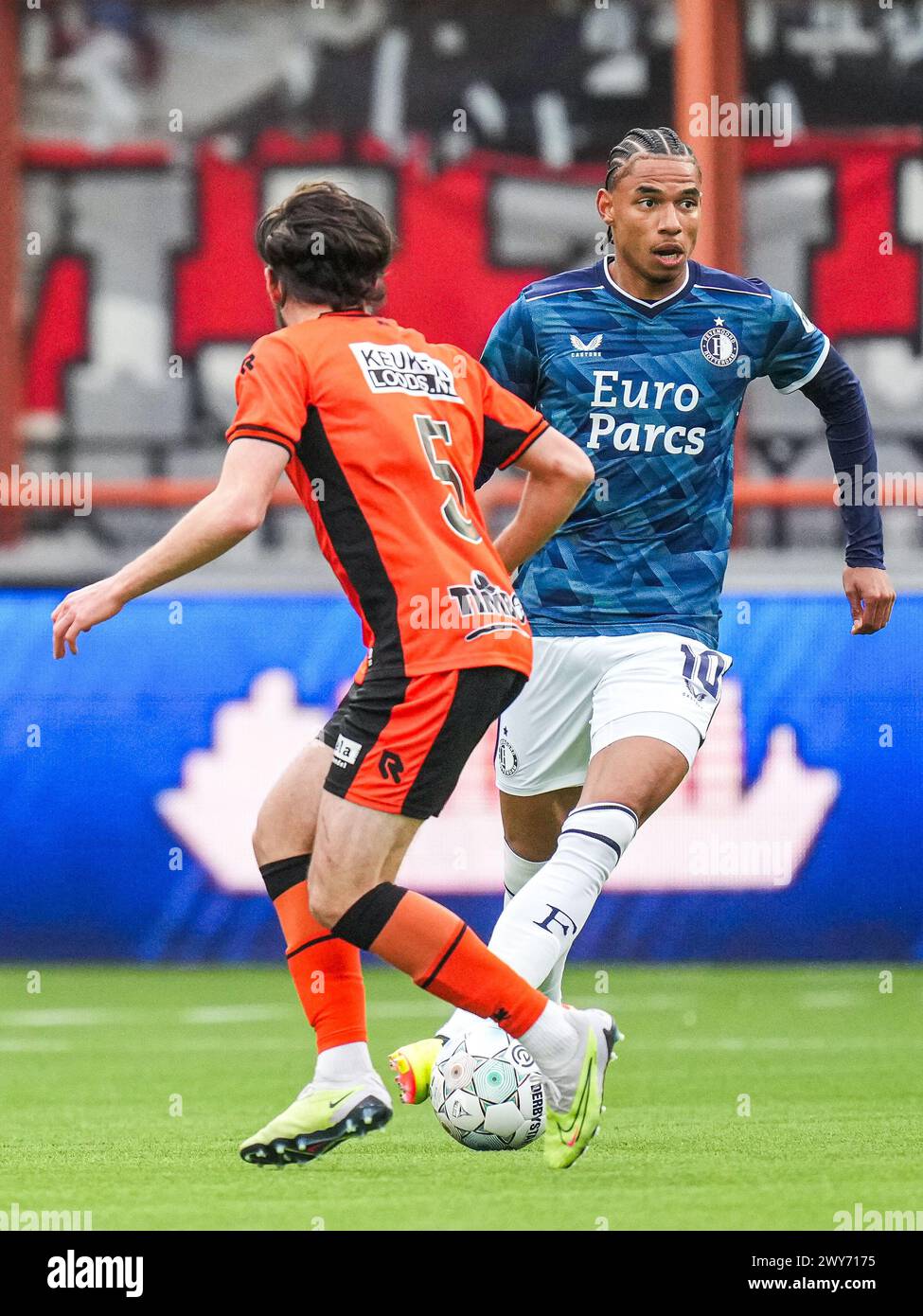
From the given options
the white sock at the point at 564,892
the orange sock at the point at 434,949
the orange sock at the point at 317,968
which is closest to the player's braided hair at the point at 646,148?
the white sock at the point at 564,892

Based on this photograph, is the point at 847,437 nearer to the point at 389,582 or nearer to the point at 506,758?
the point at 506,758

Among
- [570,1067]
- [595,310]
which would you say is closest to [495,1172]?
[570,1067]

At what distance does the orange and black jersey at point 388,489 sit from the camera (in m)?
4.43

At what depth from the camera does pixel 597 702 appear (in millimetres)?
5285

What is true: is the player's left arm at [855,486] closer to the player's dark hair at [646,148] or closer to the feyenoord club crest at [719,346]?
the feyenoord club crest at [719,346]

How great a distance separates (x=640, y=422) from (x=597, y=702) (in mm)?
650

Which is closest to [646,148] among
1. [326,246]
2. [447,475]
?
[326,246]

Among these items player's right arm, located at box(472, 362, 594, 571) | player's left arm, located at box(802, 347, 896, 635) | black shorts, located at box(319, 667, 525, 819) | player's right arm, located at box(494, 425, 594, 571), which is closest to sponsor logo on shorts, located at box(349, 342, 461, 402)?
player's right arm, located at box(472, 362, 594, 571)

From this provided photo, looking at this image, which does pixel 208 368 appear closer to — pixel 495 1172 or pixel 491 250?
pixel 491 250

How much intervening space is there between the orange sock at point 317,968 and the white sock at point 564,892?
12.2 inches

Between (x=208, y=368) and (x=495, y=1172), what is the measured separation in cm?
1118

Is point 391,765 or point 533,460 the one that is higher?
point 533,460

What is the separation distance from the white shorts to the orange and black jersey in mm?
685

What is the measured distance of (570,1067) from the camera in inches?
179
